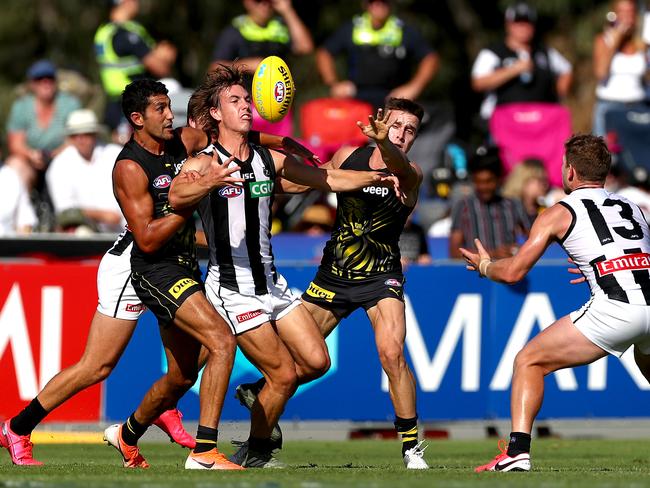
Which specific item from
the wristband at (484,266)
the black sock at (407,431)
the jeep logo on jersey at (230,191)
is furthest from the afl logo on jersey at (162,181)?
the black sock at (407,431)

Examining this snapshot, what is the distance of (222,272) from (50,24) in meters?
18.1

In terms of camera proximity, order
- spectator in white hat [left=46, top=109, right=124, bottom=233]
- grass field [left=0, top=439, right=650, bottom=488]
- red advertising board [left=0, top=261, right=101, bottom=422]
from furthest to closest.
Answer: spectator in white hat [left=46, top=109, right=124, bottom=233]
red advertising board [left=0, top=261, right=101, bottom=422]
grass field [left=0, top=439, right=650, bottom=488]

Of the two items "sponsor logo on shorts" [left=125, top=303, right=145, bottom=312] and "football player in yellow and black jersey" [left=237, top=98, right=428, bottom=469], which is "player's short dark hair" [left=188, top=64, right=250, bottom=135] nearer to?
"football player in yellow and black jersey" [left=237, top=98, right=428, bottom=469]

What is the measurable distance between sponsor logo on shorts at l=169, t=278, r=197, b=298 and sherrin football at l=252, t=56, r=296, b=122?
1.29 metres

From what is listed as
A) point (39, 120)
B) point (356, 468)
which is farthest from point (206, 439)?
point (39, 120)

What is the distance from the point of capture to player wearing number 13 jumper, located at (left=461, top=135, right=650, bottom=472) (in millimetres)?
8797

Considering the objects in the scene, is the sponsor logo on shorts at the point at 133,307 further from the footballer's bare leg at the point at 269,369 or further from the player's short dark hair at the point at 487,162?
the player's short dark hair at the point at 487,162

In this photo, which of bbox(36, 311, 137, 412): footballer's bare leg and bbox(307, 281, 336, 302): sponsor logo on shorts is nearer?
bbox(36, 311, 137, 412): footballer's bare leg

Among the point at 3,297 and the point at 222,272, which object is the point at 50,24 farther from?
the point at 222,272

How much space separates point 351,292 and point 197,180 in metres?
1.90

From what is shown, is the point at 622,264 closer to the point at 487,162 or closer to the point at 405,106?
the point at 405,106

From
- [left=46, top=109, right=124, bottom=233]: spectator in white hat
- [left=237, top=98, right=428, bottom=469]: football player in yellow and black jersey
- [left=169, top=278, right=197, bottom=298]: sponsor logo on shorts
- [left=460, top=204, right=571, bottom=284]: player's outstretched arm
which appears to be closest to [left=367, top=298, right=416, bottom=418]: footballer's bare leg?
[left=237, top=98, right=428, bottom=469]: football player in yellow and black jersey

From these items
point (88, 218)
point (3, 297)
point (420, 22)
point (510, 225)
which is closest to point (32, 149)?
point (88, 218)

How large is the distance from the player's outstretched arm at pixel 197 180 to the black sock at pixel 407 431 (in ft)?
6.95
